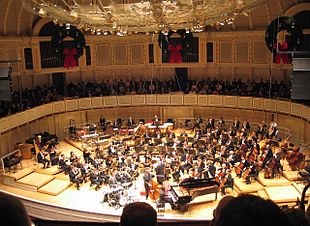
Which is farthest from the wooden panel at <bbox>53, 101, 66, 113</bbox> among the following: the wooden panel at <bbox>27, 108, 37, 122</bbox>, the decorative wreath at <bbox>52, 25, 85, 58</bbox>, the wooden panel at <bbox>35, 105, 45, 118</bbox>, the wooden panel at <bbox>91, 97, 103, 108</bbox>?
the decorative wreath at <bbox>52, 25, 85, 58</bbox>

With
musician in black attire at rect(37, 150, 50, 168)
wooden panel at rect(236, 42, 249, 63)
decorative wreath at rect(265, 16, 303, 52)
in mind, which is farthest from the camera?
wooden panel at rect(236, 42, 249, 63)

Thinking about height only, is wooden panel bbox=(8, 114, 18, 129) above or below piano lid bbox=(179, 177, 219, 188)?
above

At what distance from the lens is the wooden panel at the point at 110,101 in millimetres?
23734

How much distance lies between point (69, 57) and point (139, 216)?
21.6m

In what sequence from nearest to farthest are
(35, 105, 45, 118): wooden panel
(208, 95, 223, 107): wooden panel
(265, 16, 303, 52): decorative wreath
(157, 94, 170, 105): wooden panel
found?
1. (265, 16, 303, 52): decorative wreath
2. (35, 105, 45, 118): wooden panel
3. (208, 95, 223, 107): wooden panel
4. (157, 94, 170, 105): wooden panel

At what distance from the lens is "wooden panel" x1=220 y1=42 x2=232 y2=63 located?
23.9 metres

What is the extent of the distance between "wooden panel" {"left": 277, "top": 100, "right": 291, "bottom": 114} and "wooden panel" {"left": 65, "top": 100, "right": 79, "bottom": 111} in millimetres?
A: 11706

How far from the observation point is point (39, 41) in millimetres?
22688

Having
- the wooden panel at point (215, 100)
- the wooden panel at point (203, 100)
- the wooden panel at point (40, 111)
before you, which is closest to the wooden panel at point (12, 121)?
the wooden panel at point (40, 111)

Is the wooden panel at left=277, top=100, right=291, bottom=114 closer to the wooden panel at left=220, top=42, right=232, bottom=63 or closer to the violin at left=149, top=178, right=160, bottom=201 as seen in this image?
the wooden panel at left=220, top=42, right=232, bottom=63

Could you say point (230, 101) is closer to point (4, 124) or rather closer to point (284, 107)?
point (284, 107)

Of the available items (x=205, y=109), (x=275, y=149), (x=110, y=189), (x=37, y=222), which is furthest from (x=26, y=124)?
(x=37, y=222)

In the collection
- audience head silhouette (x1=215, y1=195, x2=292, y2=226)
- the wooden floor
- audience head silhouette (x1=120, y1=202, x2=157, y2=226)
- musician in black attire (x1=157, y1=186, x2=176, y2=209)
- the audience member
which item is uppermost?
audience head silhouette (x1=215, y1=195, x2=292, y2=226)

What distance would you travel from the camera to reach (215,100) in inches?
896
